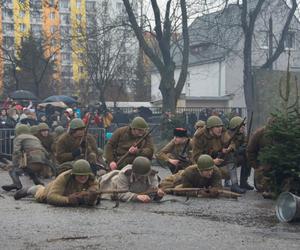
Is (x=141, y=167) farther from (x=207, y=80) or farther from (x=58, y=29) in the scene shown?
(x=207, y=80)

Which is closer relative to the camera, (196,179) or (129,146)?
(196,179)

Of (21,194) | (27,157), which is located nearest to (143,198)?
(21,194)

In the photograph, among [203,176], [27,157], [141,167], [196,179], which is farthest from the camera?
[27,157]

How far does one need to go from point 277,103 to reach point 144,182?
1100 centimetres

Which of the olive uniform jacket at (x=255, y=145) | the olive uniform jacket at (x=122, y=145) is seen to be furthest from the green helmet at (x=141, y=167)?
the olive uniform jacket at (x=255, y=145)

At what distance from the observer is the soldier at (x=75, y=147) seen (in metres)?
12.5

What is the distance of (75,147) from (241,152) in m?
3.41

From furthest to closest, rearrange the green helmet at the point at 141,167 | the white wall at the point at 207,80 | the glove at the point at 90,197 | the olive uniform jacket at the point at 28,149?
the white wall at the point at 207,80 → the olive uniform jacket at the point at 28,149 → the green helmet at the point at 141,167 → the glove at the point at 90,197

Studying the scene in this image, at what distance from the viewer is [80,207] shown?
1023 centimetres

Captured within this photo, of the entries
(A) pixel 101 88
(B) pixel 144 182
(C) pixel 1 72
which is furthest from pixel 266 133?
(C) pixel 1 72

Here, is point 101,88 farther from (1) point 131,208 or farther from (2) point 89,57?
(1) point 131,208

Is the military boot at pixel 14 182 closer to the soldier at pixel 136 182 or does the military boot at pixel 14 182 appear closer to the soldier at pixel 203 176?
the soldier at pixel 136 182

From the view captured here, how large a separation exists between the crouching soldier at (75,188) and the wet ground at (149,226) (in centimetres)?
16

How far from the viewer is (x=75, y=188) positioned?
412 inches
